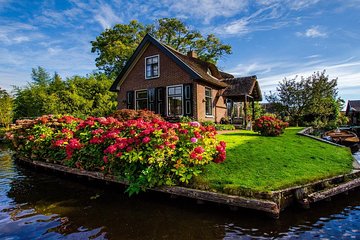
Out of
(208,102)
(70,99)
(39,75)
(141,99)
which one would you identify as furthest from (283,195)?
(39,75)

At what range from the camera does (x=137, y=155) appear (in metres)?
5.58

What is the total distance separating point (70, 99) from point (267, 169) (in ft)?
62.4

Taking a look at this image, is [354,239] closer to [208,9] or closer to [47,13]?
[208,9]

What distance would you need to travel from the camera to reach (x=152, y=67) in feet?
58.3

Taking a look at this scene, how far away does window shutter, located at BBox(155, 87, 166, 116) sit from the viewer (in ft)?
56.2

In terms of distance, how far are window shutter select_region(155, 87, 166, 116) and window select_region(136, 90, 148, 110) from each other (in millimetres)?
1298

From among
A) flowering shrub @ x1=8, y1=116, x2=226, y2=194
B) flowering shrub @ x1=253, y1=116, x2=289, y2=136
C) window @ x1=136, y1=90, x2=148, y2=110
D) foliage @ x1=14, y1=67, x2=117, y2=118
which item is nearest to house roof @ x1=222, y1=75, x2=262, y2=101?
flowering shrub @ x1=253, y1=116, x2=289, y2=136

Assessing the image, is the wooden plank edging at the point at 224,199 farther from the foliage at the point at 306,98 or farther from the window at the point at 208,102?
the foliage at the point at 306,98

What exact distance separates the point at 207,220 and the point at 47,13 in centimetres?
949

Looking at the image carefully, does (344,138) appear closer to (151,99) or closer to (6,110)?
(151,99)

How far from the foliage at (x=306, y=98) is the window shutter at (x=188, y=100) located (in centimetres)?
1474

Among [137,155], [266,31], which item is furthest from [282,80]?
[137,155]

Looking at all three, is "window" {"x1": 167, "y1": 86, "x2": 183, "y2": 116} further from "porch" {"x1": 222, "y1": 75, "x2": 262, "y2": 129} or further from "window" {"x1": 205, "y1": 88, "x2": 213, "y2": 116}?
"porch" {"x1": 222, "y1": 75, "x2": 262, "y2": 129}

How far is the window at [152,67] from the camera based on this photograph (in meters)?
17.5
